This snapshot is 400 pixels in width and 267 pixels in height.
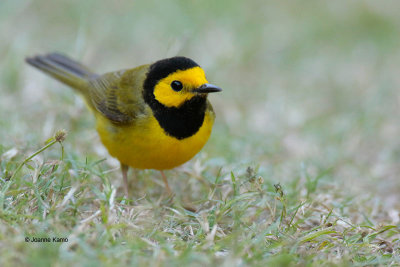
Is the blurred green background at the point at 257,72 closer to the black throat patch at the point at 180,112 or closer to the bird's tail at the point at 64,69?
the bird's tail at the point at 64,69

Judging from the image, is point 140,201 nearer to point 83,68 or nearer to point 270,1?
point 83,68

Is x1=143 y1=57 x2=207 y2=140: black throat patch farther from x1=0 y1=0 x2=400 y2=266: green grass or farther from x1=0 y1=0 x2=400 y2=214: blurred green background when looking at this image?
x1=0 y1=0 x2=400 y2=214: blurred green background

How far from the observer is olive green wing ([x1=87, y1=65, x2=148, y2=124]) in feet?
15.0

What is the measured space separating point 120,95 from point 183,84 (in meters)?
0.89

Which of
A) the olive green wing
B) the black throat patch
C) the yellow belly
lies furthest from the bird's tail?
the black throat patch

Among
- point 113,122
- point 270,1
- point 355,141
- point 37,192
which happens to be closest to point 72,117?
point 113,122

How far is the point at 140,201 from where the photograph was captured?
4426mm

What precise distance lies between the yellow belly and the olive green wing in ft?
0.46

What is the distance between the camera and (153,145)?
4305 mm

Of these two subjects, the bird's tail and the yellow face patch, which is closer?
the yellow face patch

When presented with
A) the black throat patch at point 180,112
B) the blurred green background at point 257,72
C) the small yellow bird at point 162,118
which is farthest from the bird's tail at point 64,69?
the black throat patch at point 180,112

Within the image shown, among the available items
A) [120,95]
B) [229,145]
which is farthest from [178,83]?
[229,145]

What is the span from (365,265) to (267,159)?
242cm

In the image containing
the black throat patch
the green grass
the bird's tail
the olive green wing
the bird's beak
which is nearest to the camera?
the green grass
